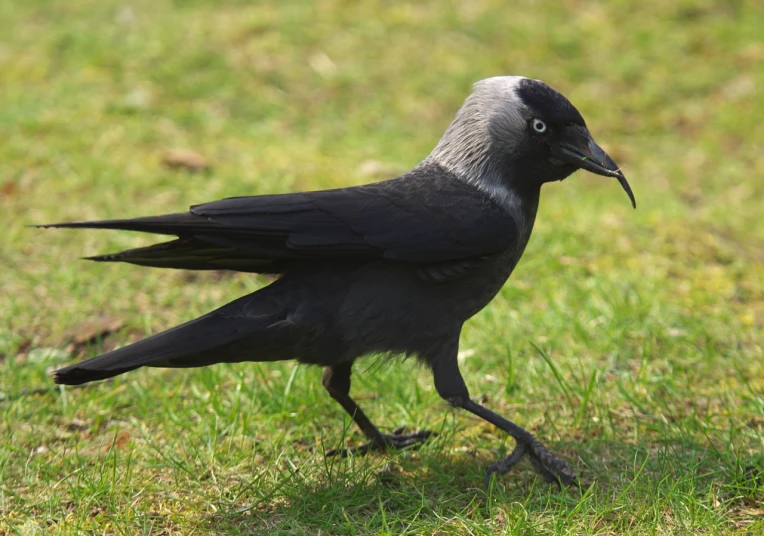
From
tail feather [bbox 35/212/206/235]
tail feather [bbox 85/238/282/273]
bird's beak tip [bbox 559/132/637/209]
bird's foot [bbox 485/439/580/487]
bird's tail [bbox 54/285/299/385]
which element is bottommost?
bird's foot [bbox 485/439/580/487]

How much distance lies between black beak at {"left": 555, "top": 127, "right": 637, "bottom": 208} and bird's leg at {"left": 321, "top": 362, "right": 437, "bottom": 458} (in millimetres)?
1243

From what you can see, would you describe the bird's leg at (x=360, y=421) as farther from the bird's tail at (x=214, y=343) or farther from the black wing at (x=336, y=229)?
the black wing at (x=336, y=229)

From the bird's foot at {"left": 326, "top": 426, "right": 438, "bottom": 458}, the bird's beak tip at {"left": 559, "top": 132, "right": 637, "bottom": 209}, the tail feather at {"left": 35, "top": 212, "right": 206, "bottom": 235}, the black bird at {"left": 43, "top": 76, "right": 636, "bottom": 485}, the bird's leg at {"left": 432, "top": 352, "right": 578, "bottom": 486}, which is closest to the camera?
the tail feather at {"left": 35, "top": 212, "right": 206, "bottom": 235}

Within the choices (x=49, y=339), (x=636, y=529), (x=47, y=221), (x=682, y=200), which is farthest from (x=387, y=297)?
(x=682, y=200)

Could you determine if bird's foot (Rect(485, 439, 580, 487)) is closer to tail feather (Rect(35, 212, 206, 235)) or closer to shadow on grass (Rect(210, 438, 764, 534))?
shadow on grass (Rect(210, 438, 764, 534))

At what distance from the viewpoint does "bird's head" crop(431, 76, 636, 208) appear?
3.60 m

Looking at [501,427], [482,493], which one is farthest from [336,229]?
[482,493]

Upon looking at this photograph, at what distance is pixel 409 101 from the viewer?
803 centimetres

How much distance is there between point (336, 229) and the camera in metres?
3.38

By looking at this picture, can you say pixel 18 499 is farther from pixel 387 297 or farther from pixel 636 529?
pixel 636 529

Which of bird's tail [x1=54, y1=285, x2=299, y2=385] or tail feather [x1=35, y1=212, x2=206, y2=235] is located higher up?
tail feather [x1=35, y1=212, x2=206, y2=235]

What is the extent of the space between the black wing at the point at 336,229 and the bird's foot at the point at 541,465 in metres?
0.78

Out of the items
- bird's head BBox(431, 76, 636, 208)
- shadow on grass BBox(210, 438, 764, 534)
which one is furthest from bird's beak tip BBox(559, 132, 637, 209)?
shadow on grass BBox(210, 438, 764, 534)

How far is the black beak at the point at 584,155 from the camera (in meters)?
3.58
